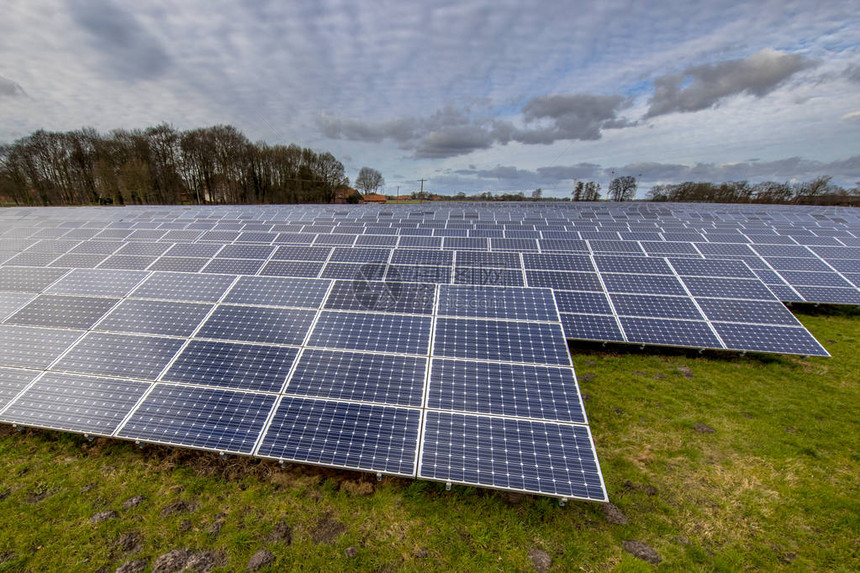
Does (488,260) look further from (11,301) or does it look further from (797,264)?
(797,264)

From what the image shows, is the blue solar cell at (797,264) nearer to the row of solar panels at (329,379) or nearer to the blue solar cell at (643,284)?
the blue solar cell at (643,284)

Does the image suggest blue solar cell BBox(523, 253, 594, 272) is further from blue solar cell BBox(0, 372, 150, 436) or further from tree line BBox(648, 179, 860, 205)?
tree line BBox(648, 179, 860, 205)

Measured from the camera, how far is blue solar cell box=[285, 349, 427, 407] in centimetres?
768

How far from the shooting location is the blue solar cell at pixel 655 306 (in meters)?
13.4

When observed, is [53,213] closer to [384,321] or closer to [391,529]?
[384,321]

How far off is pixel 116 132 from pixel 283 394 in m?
89.7

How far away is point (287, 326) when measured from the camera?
9.34m

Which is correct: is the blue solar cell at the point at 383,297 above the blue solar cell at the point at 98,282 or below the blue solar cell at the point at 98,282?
above

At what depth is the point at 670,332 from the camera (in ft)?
41.9

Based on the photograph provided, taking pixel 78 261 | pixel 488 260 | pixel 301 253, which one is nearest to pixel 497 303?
pixel 488 260

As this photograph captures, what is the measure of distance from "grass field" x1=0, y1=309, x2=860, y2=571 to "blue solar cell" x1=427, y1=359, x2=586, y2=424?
195 centimetres

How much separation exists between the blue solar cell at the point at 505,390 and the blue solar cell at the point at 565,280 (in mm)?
7403

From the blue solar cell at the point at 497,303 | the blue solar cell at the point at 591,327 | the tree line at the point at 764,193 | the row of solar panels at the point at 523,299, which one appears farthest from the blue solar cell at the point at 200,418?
the tree line at the point at 764,193

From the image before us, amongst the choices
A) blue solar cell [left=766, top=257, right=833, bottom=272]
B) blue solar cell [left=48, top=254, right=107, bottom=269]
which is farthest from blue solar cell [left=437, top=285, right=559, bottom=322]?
blue solar cell [left=766, top=257, right=833, bottom=272]
